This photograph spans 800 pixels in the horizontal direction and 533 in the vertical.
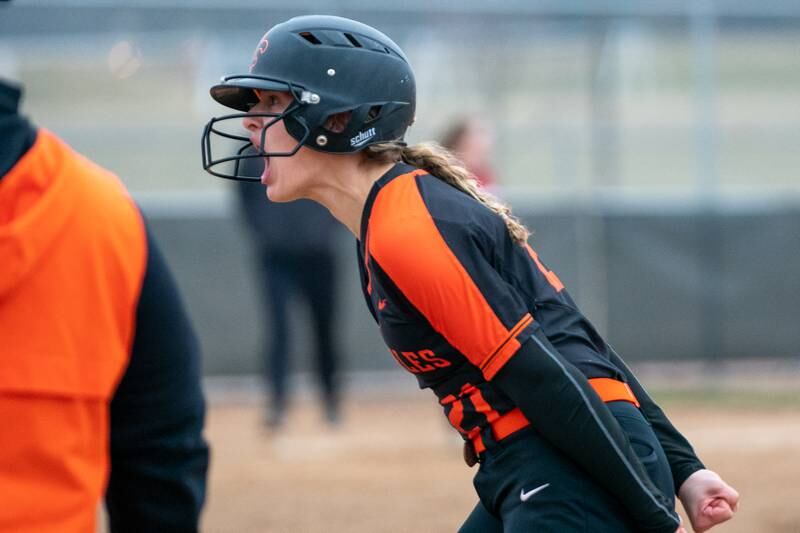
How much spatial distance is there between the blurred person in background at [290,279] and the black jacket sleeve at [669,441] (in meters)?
6.49

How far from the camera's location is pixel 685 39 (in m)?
11.5

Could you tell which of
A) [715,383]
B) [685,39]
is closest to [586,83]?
[685,39]

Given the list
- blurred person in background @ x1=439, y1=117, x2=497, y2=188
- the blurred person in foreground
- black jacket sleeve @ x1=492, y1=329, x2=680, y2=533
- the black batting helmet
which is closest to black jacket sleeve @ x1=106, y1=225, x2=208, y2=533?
the blurred person in foreground

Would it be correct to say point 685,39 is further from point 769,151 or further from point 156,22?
point 769,151

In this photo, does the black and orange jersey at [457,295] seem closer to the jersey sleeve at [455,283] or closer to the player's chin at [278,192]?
the jersey sleeve at [455,283]

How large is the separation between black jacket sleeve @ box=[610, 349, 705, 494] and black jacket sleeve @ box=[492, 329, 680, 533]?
0.40 metres

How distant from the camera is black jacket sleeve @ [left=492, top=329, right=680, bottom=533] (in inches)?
106

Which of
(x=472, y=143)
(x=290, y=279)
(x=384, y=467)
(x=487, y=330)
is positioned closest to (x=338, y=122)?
(x=487, y=330)

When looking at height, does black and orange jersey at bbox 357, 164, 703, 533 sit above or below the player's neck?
below

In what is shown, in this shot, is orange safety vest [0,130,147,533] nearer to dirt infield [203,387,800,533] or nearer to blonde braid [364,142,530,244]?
blonde braid [364,142,530,244]

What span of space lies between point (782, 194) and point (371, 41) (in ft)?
31.1

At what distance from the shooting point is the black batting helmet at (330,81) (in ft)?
9.98

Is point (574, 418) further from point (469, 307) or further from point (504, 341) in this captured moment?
point (469, 307)

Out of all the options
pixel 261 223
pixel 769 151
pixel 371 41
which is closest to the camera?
pixel 371 41
